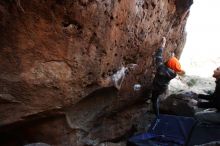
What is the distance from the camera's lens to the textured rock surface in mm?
6117

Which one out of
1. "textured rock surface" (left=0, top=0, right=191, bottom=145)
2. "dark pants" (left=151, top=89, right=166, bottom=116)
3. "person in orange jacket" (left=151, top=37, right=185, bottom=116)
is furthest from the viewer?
"dark pants" (left=151, top=89, right=166, bottom=116)

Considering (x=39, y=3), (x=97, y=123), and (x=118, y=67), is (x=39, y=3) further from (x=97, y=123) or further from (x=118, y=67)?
(x=97, y=123)

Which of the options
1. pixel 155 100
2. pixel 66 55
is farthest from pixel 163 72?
pixel 66 55

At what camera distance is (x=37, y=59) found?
6.39 meters

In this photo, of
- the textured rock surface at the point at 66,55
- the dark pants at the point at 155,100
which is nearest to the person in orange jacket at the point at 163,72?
the dark pants at the point at 155,100

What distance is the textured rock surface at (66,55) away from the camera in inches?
241

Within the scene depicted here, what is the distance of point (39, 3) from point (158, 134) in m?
3.54

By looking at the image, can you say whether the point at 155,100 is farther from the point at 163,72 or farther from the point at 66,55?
the point at 66,55

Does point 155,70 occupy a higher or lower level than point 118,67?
higher

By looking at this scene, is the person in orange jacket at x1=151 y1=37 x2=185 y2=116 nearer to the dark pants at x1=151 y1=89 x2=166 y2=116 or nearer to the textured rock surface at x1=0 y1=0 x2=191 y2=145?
the dark pants at x1=151 y1=89 x2=166 y2=116

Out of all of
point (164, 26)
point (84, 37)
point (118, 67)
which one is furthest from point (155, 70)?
point (84, 37)

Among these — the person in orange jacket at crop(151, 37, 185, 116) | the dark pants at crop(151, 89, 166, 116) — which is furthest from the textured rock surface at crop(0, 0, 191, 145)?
the dark pants at crop(151, 89, 166, 116)

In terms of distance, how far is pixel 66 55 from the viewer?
658 cm

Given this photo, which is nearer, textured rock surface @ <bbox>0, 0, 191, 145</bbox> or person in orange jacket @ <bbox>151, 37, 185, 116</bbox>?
textured rock surface @ <bbox>0, 0, 191, 145</bbox>
